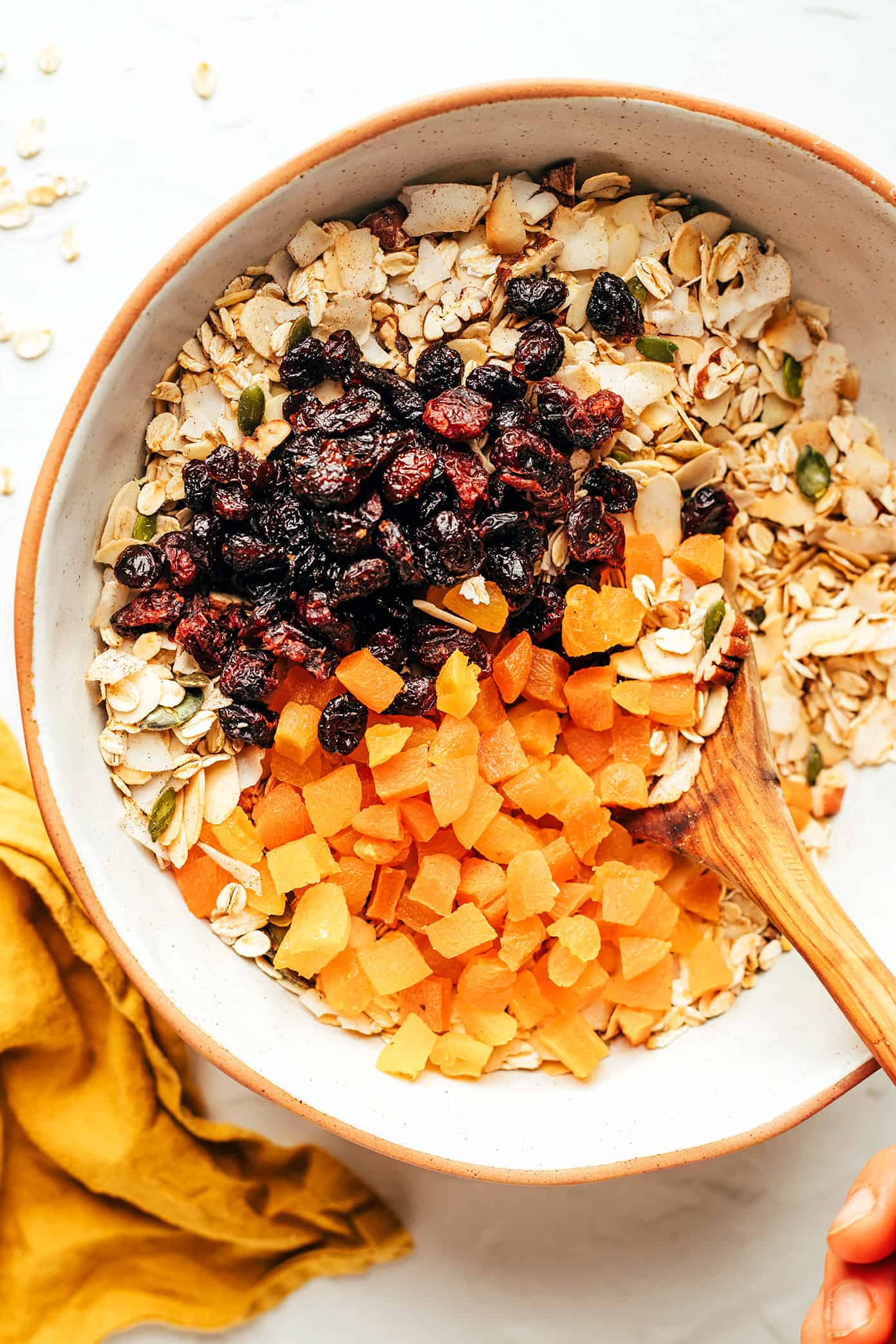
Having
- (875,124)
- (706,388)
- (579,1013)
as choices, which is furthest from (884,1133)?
(875,124)

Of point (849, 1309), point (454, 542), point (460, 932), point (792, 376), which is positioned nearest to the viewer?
point (849, 1309)

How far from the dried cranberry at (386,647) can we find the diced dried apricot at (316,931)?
0.28 m

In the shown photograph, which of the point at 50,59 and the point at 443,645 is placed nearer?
the point at 443,645

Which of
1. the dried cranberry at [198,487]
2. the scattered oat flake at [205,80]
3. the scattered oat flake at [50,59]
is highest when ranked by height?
the scattered oat flake at [205,80]

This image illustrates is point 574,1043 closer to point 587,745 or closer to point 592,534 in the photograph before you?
point 587,745

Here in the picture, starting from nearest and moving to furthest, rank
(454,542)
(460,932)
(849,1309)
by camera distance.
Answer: (849,1309) → (454,542) → (460,932)

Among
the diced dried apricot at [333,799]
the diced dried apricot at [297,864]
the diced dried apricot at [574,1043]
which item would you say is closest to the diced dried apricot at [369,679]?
the diced dried apricot at [333,799]

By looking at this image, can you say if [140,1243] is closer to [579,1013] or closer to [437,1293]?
[437,1293]

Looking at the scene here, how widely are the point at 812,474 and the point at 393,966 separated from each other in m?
0.96

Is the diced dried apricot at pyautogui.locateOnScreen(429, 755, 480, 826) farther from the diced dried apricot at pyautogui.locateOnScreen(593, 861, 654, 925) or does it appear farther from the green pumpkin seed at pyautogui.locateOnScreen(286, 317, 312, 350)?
the green pumpkin seed at pyautogui.locateOnScreen(286, 317, 312, 350)

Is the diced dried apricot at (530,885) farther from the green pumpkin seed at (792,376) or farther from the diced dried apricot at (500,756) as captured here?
the green pumpkin seed at (792,376)

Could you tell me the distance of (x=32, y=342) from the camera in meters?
1.63

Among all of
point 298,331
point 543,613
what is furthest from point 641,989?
point 298,331

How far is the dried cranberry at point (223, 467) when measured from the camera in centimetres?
141
